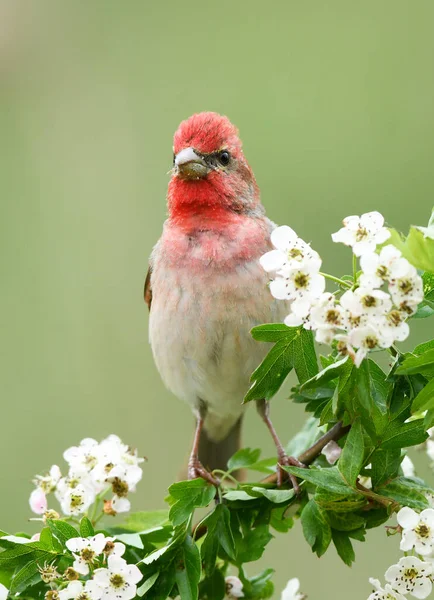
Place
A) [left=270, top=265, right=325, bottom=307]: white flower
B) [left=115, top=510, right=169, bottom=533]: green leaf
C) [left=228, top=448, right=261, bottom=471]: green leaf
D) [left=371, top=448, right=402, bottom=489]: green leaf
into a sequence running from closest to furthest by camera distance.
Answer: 1. [left=270, top=265, right=325, bottom=307]: white flower
2. [left=371, top=448, right=402, bottom=489]: green leaf
3. [left=115, top=510, right=169, bottom=533]: green leaf
4. [left=228, top=448, right=261, bottom=471]: green leaf

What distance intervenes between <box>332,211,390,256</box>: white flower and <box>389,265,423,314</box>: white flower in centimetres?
10

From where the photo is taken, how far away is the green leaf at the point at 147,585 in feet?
9.23

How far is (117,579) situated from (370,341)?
98 cm

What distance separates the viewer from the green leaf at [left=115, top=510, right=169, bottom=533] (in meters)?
3.21

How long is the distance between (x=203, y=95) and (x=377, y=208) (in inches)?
91.9

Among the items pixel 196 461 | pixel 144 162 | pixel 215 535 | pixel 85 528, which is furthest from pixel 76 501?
pixel 144 162

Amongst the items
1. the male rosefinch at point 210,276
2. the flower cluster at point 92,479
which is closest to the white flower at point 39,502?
the flower cluster at point 92,479

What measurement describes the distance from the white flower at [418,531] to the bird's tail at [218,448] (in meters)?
3.17

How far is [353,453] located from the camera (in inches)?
101

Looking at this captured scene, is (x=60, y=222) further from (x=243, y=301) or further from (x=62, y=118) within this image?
A: (x=243, y=301)

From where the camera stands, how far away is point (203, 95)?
8914 mm

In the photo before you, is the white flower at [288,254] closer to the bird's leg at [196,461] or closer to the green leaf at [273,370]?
Answer: the green leaf at [273,370]

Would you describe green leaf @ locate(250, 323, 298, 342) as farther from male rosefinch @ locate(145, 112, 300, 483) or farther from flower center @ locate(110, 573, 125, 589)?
male rosefinch @ locate(145, 112, 300, 483)

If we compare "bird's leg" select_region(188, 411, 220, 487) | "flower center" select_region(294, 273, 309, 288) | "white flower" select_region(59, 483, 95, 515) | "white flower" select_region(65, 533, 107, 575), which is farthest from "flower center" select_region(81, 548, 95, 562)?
"bird's leg" select_region(188, 411, 220, 487)
